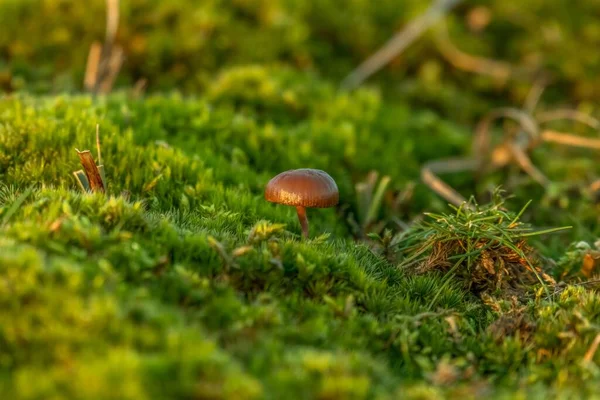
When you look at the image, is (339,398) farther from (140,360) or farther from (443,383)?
(140,360)

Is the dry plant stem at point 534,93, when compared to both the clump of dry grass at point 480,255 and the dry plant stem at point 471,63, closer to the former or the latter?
the dry plant stem at point 471,63

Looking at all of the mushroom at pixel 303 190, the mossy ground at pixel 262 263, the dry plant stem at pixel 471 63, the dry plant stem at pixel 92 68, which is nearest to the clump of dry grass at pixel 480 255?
the mossy ground at pixel 262 263

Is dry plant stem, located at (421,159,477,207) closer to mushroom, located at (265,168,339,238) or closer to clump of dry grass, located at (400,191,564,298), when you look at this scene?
clump of dry grass, located at (400,191,564,298)

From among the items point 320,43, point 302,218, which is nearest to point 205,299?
point 302,218

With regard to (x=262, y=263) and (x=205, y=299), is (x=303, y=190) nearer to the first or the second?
(x=262, y=263)

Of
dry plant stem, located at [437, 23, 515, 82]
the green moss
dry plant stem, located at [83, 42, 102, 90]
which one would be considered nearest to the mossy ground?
the green moss

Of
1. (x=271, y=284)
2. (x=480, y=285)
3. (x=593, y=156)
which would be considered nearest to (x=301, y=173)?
(x=271, y=284)

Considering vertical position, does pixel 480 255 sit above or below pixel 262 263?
below
